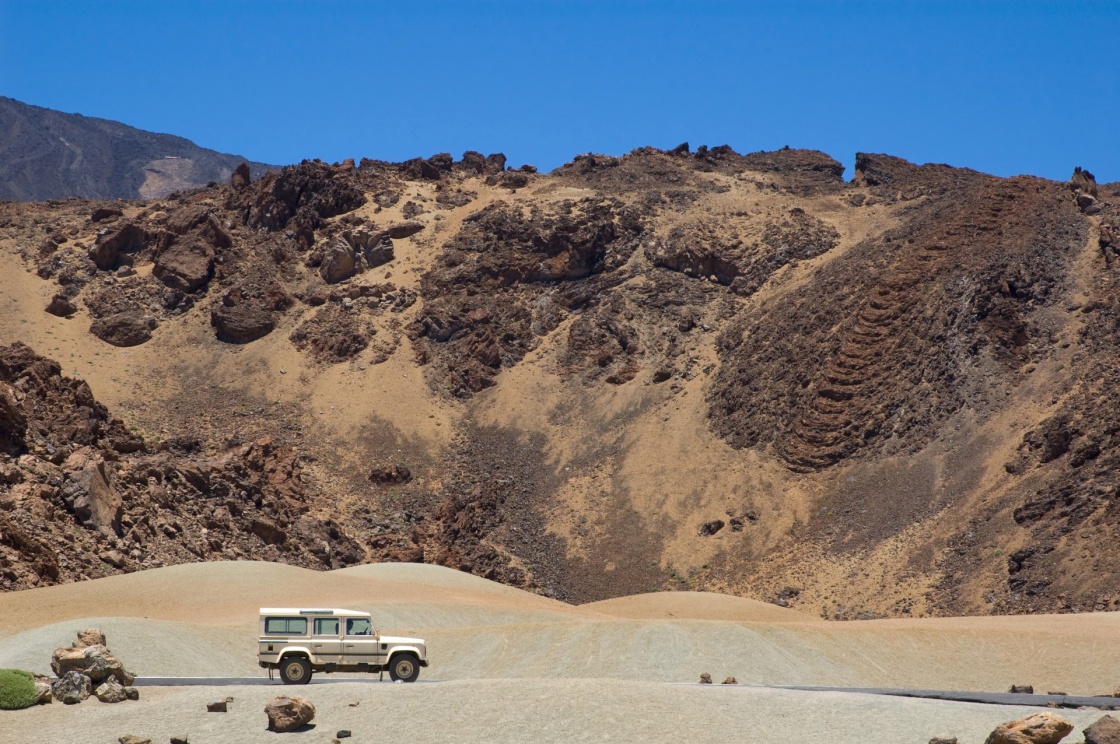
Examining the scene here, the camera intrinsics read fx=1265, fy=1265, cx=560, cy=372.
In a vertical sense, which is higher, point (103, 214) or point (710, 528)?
point (103, 214)

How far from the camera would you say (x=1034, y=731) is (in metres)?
17.6

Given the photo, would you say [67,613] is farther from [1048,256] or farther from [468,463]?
[1048,256]

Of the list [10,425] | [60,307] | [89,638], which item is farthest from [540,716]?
[60,307]

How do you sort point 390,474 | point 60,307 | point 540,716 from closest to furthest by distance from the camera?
point 540,716 → point 390,474 → point 60,307

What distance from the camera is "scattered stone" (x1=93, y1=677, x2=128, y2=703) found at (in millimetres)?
21484

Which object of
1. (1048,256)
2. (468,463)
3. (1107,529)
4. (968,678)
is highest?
(1048,256)

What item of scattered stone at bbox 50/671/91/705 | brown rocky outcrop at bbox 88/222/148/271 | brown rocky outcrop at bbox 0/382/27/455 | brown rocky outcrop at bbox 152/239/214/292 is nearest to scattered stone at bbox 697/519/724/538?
brown rocky outcrop at bbox 0/382/27/455

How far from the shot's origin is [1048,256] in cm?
7119

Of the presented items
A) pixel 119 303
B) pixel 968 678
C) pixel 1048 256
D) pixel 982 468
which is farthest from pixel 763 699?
pixel 119 303

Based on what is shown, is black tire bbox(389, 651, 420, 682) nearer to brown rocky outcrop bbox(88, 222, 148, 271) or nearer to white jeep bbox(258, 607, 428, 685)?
white jeep bbox(258, 607, 428, 685)

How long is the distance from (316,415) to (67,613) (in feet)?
133

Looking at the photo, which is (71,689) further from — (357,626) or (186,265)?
(186,265)

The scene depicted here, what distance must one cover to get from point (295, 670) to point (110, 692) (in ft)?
12.0

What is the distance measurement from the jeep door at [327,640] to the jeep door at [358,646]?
5.2 inches
